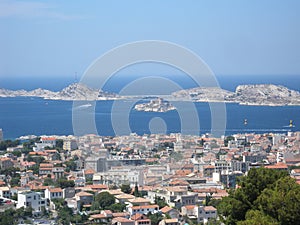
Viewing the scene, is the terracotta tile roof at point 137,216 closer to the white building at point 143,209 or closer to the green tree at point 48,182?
the white building at point 143,209

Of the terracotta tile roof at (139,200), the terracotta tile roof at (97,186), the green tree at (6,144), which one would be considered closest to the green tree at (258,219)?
the terracotta tile roof at (139,200)

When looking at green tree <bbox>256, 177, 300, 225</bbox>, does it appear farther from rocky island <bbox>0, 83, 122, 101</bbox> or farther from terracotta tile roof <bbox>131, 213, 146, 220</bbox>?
rocky island <bbox>0, 83, 122, 101</bbox>

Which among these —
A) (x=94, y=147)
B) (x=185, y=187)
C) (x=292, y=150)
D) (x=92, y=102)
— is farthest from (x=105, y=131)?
(x=185, y=187)

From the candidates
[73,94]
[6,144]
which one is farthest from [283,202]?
[73,94]

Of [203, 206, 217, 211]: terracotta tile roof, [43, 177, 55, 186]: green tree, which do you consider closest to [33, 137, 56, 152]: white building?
[43, 177, 55, 186]: green tree

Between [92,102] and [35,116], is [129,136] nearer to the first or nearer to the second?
[92,102]

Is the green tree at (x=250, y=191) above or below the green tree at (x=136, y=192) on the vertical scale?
above
